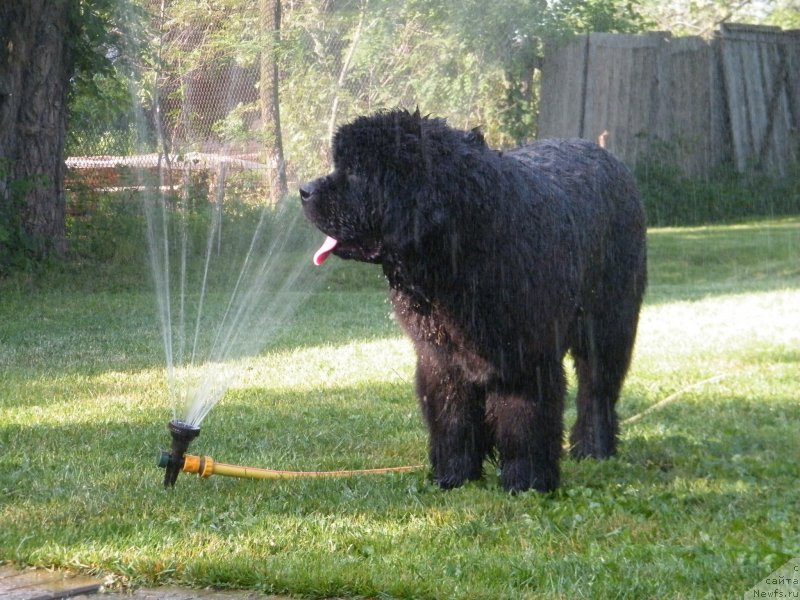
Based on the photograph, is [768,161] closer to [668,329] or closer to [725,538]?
[668,329]

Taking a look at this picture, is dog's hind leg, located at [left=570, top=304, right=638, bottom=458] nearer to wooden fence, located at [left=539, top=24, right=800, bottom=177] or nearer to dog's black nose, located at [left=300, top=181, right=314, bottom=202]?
dog's black nose, located at [left=300, top=181, right=314, bottom=202]

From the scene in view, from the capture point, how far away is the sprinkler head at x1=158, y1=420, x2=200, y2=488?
Answer: 443 cm

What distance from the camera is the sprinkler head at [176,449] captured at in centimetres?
443

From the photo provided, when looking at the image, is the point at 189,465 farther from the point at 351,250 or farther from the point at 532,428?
the point at 532,428

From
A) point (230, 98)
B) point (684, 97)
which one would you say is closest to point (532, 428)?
point (230, 98)

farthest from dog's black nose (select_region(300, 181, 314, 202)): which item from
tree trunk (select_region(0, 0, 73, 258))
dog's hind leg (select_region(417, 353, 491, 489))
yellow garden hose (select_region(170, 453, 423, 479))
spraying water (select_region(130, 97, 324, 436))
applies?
tree trunk (select_region(0, 0, 73, 258))

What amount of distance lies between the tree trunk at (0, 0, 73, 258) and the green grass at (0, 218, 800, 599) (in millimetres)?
2475

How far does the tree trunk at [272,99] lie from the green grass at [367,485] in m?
3.37

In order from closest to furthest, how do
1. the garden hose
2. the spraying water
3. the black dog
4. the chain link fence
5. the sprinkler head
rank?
the black dog < the sprinkler head < the garden hose < the spraying water < the chain link fence

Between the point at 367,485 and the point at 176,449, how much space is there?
77 centimetres

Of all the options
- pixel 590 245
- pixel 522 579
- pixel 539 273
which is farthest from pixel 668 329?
pixel 522 579

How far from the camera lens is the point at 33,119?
39.5 ft

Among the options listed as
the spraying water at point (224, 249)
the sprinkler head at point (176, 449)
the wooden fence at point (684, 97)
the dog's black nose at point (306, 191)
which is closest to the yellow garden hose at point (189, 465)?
the sprinkler head at point (176, 449)

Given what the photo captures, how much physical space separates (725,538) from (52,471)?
2.75 metres
